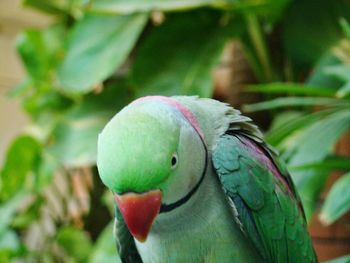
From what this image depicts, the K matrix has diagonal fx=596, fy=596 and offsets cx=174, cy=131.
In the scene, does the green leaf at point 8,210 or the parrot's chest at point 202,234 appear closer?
the parrot's chest at point 202,234

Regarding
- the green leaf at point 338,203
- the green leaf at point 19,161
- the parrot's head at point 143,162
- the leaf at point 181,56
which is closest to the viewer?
the parrot's head at point 143,162

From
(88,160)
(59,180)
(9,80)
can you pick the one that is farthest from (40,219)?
(9,80)

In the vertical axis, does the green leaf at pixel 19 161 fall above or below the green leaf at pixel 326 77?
below

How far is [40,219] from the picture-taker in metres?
1.64

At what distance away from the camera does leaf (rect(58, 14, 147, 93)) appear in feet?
3.97

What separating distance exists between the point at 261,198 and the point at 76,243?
959 millimetres

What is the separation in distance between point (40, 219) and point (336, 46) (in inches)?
36.8

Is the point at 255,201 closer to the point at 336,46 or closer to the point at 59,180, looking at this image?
the point at 336,46

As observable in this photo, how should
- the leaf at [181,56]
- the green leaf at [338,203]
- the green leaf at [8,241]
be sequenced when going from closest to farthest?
the green leaf at [338,203] → the leaf at [181,56] → the green leaf at [8,241]

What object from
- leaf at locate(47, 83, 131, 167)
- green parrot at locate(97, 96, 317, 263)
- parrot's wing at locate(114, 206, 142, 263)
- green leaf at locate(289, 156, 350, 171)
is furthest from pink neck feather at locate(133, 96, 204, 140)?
leaf at locate(47, 83, 131, 167)

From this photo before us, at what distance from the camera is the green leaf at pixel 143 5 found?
3.74ft

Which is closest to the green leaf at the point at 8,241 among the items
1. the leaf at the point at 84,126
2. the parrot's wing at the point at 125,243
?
the leaf at the point at 84,126

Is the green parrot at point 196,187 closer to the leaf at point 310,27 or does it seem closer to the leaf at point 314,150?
the leaf at point 314,150

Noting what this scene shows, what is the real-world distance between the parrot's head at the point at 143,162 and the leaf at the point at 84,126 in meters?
0.77
